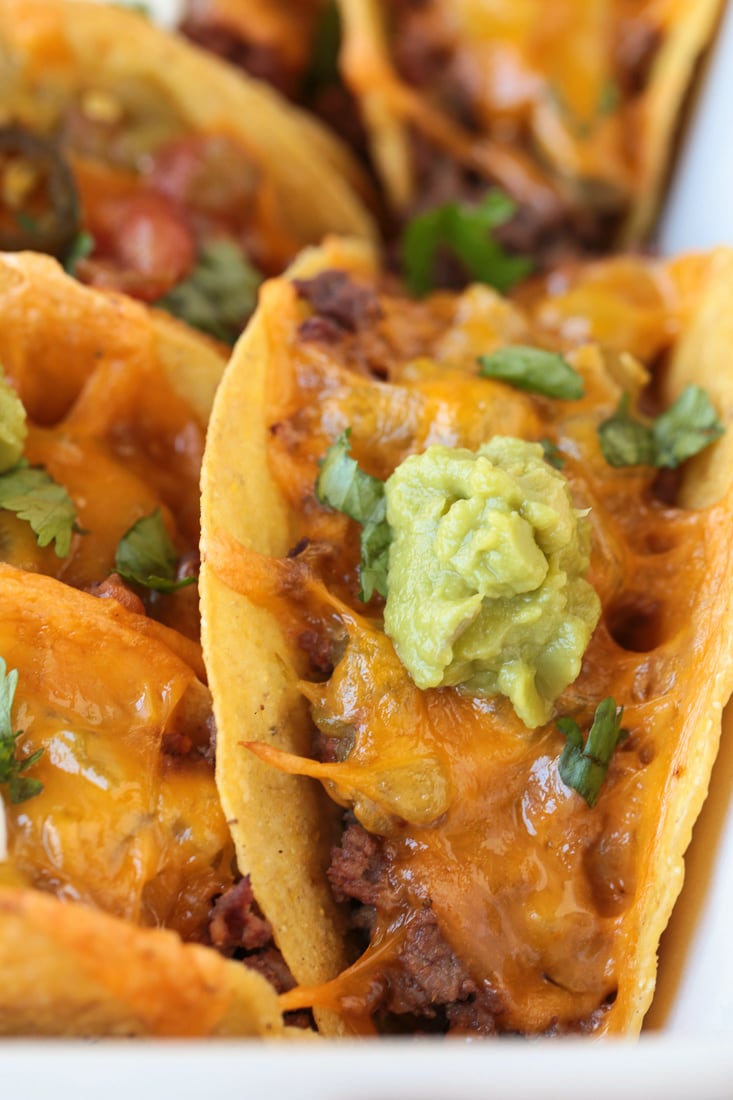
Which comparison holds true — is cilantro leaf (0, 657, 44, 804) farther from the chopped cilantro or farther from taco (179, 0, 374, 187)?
taco (179, 0, 374, 187)

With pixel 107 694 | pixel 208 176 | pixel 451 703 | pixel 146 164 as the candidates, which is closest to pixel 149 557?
pixel 107 694

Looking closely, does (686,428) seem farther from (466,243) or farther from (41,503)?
(41,503)

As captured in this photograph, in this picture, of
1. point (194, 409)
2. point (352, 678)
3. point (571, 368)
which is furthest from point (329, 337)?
point (352, 678)

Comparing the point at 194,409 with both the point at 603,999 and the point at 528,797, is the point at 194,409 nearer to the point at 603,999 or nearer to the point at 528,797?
the point at 528,797

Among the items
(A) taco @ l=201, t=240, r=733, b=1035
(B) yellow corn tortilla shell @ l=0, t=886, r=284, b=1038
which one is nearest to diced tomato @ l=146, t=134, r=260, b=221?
(A) taco @ l=201, t=240, r=733, b=1035

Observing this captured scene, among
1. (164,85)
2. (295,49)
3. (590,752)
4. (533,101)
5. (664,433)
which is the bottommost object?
(590,752)

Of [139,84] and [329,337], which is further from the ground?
[139,84]

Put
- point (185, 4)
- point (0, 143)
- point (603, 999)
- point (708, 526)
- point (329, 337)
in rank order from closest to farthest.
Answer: point (603, 999) < point (708, 526) < point (329, 337) < point (0, 143) < point (185, 4)

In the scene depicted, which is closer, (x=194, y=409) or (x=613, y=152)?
(x=194, y=409)
